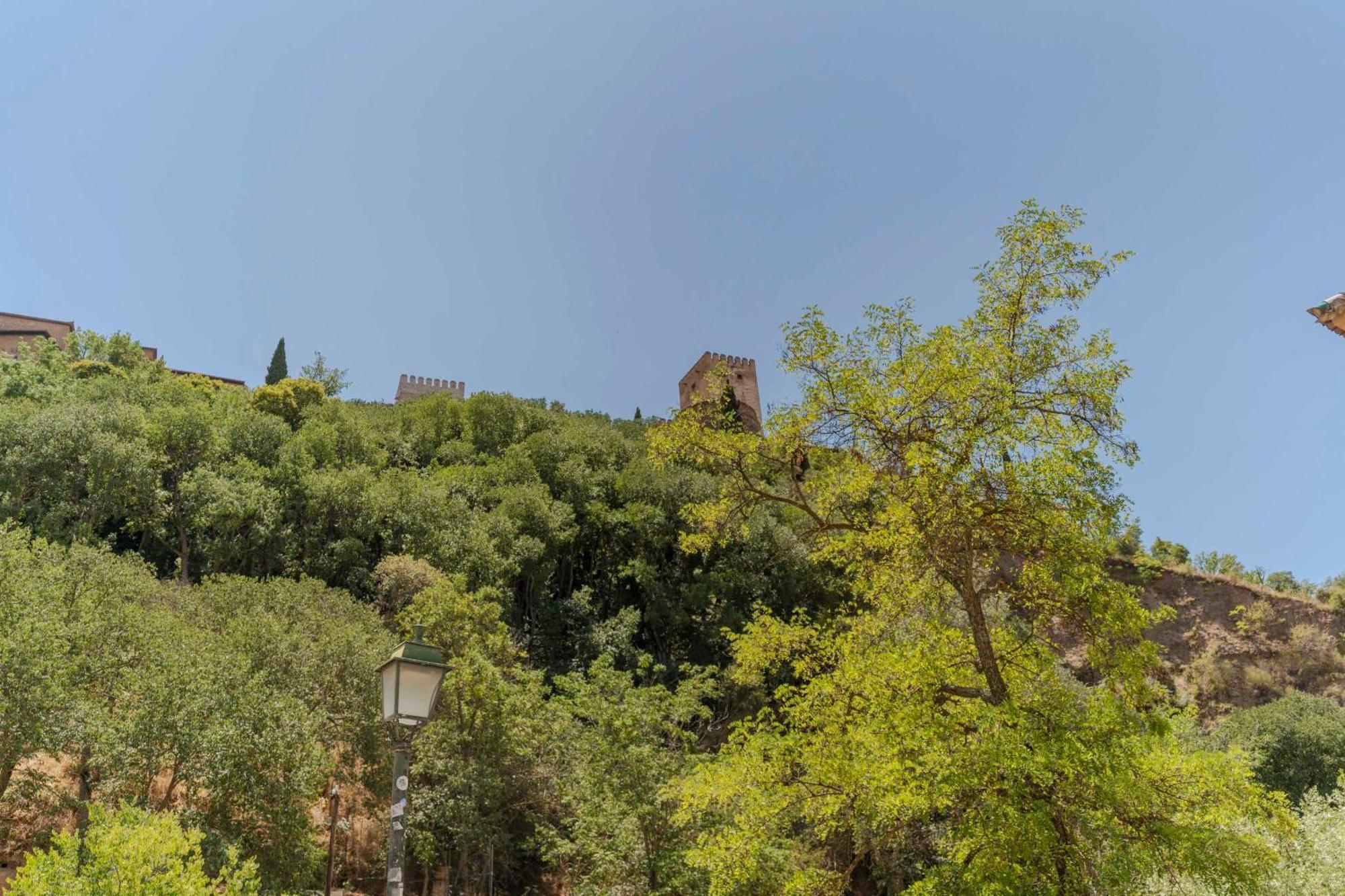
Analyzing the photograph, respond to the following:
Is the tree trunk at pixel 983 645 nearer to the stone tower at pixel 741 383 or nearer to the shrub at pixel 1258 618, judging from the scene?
the shrub at pixel 1258 618

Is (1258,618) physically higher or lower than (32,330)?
lower

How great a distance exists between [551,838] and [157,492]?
20.3 meters

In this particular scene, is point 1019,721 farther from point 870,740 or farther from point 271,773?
point 271,773

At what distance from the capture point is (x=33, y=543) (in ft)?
61.4

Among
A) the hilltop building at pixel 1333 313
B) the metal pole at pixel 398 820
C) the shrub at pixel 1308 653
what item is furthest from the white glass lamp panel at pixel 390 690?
the shrub at pixel 1308 653

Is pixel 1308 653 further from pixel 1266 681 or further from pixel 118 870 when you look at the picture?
pixel 118 870

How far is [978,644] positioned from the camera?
8047mm

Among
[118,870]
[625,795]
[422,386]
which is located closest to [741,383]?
[422,386]

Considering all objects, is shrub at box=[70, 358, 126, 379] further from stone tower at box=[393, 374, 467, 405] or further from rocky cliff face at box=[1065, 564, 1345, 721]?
rocky cliff face at box=[1065, 564, 1345, 721]

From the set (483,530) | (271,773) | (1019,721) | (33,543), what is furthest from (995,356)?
(483,530)

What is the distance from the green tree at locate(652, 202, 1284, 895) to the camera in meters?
7.05

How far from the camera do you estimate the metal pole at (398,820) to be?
5.34 m

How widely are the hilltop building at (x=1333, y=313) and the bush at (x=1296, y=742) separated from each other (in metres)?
19.7

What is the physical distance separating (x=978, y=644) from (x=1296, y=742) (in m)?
26.0
